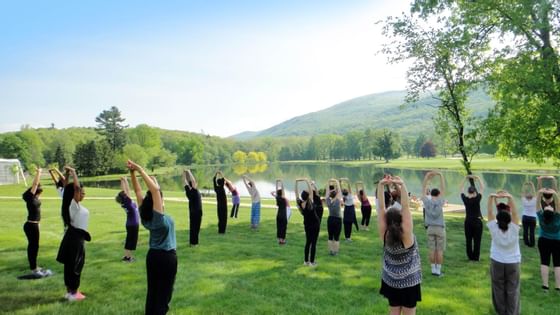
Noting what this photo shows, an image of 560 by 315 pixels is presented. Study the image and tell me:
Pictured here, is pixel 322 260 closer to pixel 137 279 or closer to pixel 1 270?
pixel 137 279

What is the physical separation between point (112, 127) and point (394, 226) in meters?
110

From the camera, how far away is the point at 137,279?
27.5 ft

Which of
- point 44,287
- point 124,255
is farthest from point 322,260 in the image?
point 44,287

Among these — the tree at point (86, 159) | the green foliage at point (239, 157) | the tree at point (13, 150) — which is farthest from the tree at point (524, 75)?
the green foliage at point (239, 157)

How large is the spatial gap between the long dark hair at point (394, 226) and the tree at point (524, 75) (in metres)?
14.6

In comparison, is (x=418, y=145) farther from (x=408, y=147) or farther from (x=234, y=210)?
(x=234, y=210)

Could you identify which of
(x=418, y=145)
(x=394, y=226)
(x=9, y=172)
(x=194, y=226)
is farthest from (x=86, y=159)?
(x=418, y=145)

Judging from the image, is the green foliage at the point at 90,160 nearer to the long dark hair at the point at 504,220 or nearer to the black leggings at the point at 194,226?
the black leggings at the point at 194,226

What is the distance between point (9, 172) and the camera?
47625mm

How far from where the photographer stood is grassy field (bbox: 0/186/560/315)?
22.7 ft

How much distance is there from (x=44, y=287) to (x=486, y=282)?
10.0 metres

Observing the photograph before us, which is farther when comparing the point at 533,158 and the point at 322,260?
the point at 533,158

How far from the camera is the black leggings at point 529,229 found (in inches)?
534

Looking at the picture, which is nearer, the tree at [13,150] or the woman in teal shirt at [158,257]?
the woman in teal shirt at [158,257]
